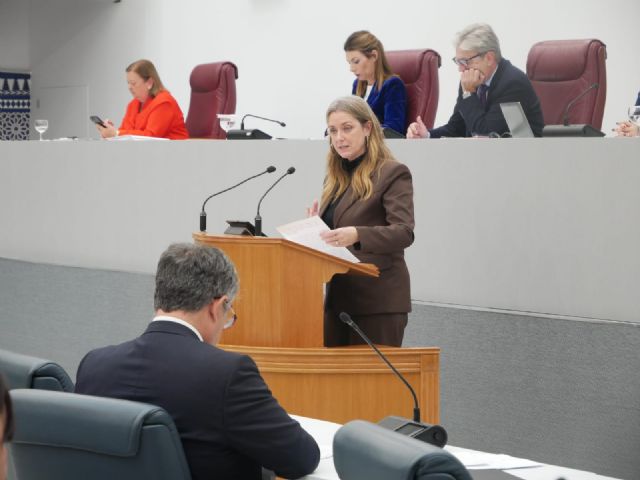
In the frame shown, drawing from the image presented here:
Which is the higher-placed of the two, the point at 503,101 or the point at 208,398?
the point at 503,101

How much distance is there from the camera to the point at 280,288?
324cm

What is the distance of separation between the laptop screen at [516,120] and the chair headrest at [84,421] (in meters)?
2.69

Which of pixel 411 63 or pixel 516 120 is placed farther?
pixel 411 63

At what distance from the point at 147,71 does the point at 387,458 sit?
5.27 meters

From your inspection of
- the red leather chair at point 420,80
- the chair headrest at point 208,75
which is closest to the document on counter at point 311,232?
the red leather chair at point 420,80

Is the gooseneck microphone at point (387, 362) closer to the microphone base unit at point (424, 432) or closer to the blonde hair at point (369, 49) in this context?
the microphone base unit at point (424, 432)

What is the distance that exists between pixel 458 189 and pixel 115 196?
7.34ft

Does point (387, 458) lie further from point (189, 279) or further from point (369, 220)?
point (369, 220)

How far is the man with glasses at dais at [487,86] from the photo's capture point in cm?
465

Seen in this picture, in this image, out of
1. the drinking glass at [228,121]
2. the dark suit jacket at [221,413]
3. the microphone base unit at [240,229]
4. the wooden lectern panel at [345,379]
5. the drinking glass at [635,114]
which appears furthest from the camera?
the drinking glass at [228,121]

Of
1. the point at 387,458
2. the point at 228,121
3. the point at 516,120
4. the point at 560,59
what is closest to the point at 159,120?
the point at 228,121

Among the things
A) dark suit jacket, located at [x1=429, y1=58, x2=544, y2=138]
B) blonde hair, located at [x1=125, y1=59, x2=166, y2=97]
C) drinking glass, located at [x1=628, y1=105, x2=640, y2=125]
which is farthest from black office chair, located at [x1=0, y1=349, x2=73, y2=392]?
blonde hair, located at [x1=125, y1=59, x2=166, y2=97]

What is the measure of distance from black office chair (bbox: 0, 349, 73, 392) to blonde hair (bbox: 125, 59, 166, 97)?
14.3ft

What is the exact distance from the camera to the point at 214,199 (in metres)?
5.35
